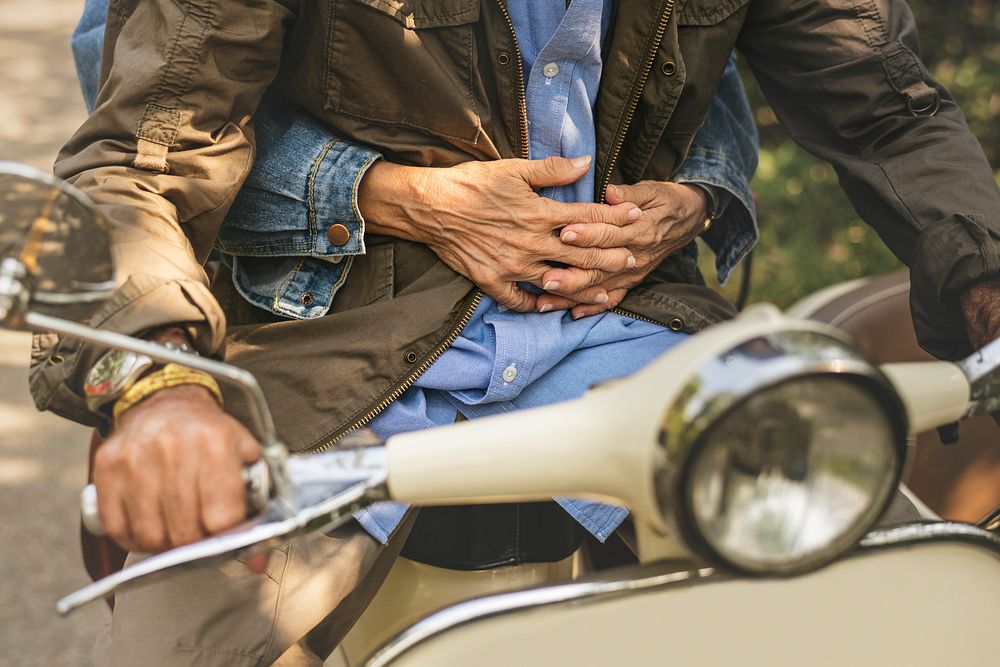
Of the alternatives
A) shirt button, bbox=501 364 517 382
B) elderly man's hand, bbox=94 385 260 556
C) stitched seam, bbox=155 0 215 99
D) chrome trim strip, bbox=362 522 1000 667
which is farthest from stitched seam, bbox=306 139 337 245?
chrome trim strip, bbox=362 522 1000 667

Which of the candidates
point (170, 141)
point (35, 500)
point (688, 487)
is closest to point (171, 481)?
point (688, 487)

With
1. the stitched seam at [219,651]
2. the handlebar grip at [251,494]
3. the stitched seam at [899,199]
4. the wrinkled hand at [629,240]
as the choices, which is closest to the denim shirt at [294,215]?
the wrinkled hand at [629,240]

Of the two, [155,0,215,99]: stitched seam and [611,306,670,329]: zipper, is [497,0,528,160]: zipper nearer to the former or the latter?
[611,306,670,329]: zipper

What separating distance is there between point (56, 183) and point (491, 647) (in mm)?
451

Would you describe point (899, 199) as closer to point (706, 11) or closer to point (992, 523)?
point (706, 11)

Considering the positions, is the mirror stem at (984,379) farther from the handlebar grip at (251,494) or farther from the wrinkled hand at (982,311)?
the handlebar grip at (251,494)

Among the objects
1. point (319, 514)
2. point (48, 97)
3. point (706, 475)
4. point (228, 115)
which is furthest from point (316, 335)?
point (48, 97)

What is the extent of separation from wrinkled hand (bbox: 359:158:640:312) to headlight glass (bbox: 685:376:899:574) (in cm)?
64

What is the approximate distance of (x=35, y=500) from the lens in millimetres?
2279

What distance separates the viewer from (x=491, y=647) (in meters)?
0.73

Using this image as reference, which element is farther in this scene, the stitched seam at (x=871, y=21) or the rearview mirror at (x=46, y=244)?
the stitched seam at (x=871, y=21)

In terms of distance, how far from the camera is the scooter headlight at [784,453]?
58cm

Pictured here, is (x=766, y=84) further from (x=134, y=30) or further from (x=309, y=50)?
(x=134, y=30)

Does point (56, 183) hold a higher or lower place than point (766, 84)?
higher
